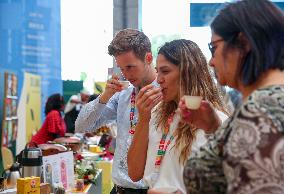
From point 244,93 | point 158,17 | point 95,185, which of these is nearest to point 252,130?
point 244,93

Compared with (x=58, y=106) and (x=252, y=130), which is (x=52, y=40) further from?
(x=252, y=130)

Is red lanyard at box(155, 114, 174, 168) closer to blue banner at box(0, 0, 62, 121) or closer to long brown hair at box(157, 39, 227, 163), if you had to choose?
long brown hair at box(157, 39, 227, 163)

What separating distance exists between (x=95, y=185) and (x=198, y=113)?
2586 millimetres

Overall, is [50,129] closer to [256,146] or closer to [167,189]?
[167,189]

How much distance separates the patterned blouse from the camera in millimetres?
994

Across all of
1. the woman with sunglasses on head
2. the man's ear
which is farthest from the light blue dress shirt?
the woman with sunglasses on head

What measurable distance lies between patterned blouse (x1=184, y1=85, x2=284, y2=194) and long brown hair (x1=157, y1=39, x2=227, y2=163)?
68 cm

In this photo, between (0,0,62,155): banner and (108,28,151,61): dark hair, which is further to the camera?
(0,0,62,155): banner

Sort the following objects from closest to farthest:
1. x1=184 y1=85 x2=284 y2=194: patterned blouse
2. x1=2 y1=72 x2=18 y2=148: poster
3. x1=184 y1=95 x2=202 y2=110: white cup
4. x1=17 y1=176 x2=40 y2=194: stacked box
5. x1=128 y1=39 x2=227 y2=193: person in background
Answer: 1. x1=184 y1=85 x2=284 y2=194: patterned blouse
2. x1=184 y1=95 x2=202 y2=110: white cup
3. x1=128 y1=39 x2=227 y2=193: person in background
4. x1=17 y1=176 x2=40 y2=194: stacked box
5. x1=2 y1=72 x2=18 y2=148: poster

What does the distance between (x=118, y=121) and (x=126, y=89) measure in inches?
7.9

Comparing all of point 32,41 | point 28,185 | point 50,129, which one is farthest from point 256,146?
point 32,41

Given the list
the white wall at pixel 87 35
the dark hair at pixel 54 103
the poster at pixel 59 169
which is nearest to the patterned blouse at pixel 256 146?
the poster at pixel 59 169

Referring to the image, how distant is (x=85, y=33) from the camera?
10523mm

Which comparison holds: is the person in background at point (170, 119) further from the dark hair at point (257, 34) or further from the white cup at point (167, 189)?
the dark hair at point (257, 34)
